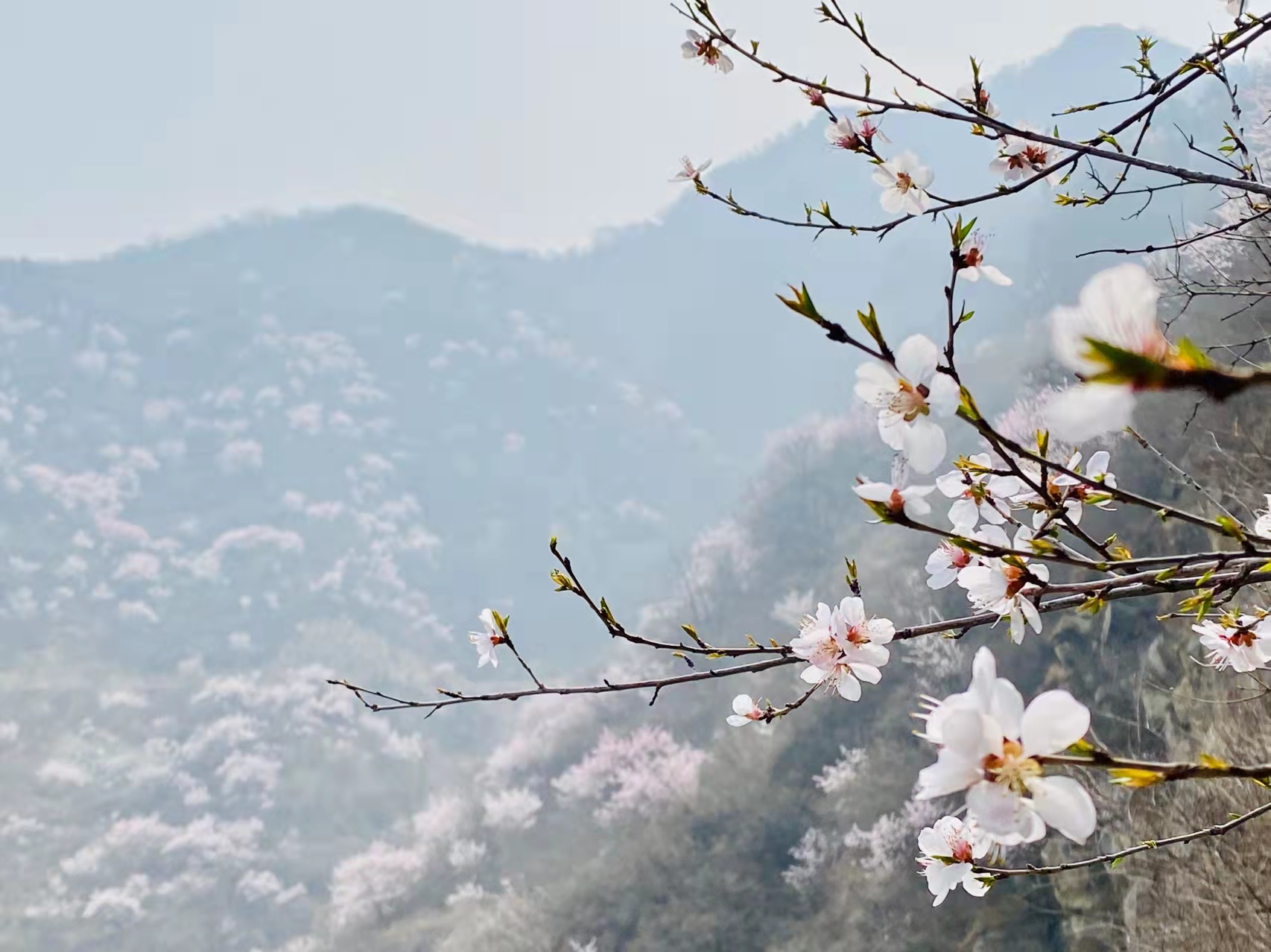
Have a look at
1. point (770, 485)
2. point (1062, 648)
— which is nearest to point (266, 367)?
point (770, 485)

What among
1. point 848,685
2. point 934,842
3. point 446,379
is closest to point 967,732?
point 848,685

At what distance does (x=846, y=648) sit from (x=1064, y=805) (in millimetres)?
660

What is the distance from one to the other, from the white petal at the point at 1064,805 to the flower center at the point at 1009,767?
0.03ft

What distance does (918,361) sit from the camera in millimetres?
904

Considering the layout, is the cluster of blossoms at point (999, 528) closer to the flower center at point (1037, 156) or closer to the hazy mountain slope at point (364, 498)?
the flower center at point (1037, 156)

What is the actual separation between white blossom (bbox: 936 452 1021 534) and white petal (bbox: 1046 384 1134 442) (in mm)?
843

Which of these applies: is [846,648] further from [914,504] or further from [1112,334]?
[1112,334]

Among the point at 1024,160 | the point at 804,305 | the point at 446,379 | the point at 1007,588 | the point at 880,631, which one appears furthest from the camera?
the point at 446,379

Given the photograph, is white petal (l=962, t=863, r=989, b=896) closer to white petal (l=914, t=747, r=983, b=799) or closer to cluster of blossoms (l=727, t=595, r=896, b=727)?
cluster of blossoms (l=727, t=595, r=896, b=727)

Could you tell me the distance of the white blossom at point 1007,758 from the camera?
0.67m

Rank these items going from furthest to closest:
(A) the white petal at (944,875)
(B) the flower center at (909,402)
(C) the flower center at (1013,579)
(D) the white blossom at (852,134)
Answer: (D) the white blossom at (852,134), (A) the white petal at (944,875), (C) the flower center at (1013,579), (B) the flower center at (909,402)

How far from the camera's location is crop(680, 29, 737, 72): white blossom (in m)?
1.89

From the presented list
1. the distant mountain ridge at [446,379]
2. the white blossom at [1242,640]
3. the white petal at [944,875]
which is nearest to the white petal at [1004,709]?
the white petal at [944,875]

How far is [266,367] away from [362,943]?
3793 cm
